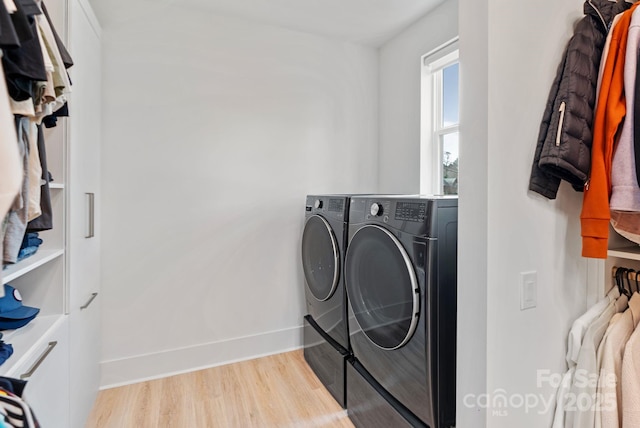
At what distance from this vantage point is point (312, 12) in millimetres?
2234

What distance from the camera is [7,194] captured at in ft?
1.91

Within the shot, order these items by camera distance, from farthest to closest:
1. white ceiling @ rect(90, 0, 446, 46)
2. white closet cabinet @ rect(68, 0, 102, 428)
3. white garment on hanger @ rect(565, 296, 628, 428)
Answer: white ceiling @ rect(90, 0, 446, 46), white closet cabinet @ rect(68, 0, 102, 428), white garment on hanger @ rect(565, 296, 628, 428)

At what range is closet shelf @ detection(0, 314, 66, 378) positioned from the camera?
40.1 inches

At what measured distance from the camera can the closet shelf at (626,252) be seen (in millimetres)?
→ 1081

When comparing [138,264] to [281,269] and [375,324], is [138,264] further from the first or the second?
[375,324]

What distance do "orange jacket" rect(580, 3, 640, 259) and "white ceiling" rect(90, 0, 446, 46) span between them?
1471 millimetres

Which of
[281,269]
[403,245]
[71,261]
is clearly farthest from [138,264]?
[403,245]

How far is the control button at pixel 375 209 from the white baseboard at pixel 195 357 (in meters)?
1.44

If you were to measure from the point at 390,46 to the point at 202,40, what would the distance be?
4.88ft

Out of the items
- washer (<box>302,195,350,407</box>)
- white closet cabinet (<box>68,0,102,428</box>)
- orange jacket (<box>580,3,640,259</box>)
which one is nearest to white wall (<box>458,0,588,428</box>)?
orange jacket (<box>580,3,640,259</box>)

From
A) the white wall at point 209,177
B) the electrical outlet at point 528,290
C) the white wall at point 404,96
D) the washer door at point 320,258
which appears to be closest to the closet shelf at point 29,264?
the white wall at point 209,177

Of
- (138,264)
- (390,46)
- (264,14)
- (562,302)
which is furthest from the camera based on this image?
(390,46)

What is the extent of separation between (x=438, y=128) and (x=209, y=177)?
173 cm

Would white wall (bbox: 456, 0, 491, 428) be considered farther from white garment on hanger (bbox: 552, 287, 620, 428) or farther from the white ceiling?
the white ceiling
